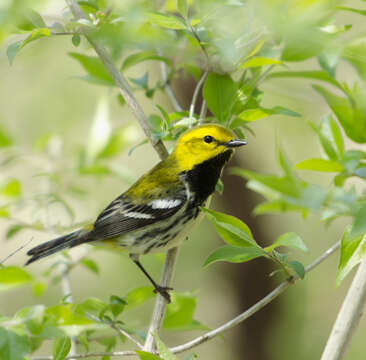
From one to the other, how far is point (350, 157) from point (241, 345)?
4.87m

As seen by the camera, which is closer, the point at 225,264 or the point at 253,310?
the point at 253,310

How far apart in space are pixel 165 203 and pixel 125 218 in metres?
0.24

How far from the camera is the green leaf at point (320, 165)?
49.1 inches

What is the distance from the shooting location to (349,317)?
1.40m

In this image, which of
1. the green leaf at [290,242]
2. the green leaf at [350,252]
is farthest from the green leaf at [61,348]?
the green leaf at [350,252]

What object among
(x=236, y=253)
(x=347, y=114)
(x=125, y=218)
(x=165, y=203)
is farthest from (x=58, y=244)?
(x=347, y=114)

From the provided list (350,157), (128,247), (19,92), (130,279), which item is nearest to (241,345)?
(130,279)

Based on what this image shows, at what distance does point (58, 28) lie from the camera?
168cm

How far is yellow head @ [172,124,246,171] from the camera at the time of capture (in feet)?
7.99

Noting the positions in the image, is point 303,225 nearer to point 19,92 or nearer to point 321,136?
point 19,92

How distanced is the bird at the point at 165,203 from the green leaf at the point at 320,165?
111cm

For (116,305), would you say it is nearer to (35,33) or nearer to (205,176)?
(35,33)

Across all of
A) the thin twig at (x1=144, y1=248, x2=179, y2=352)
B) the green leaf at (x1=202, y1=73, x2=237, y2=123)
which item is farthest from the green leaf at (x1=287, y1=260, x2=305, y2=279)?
the green leaf at (x1=202, y1=73, x2=237, y2=123)

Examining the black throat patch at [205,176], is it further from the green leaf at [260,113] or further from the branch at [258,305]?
the branch at [258,305]
